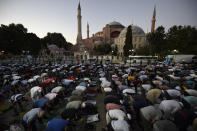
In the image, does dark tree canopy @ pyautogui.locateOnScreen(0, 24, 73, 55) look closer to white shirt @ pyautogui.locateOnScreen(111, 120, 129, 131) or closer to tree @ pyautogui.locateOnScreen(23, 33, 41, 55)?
tree @ pyautogui.locateOnScreen(23, 33, 41, 55)

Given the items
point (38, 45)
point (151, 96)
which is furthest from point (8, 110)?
point (38, 45)

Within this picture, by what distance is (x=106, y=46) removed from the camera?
2319 inches

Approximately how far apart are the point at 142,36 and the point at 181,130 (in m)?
62.1

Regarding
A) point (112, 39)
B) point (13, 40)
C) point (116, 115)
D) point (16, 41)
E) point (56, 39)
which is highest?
point (56, 39)

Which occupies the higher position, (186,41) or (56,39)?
(56,39)

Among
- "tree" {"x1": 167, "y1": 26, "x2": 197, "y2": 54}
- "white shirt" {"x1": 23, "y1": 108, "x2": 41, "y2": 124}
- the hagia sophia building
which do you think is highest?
the hagia sophia building

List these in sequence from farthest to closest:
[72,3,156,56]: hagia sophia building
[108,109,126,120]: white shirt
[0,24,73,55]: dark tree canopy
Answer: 1. [72,3,156,56]: hagia sophia building
2. [0,24,73,55]: dark tree canopy
3. [108,109,126,120]: white shirt

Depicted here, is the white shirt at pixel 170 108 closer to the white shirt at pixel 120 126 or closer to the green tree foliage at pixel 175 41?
the white shirt at pixel 120 126

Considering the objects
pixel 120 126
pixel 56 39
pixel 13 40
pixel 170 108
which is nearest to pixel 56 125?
pixel 120 126

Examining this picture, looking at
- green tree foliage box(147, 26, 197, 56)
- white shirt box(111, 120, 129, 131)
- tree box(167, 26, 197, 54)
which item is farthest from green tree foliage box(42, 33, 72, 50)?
white shirt box(111, 120, 129, 131)

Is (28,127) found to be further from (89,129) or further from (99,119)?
(99,119)

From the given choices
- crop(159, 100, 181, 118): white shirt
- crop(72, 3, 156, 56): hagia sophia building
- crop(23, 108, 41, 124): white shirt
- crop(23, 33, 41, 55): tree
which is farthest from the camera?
crop(72, 3, 156, 56): hagia sophia building

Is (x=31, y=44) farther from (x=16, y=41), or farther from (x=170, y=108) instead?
(x=170, y=108)

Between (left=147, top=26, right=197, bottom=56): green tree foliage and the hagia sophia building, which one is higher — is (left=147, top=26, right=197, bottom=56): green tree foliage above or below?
below
